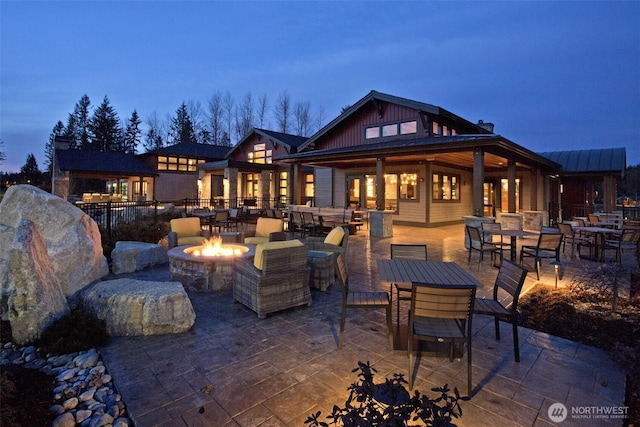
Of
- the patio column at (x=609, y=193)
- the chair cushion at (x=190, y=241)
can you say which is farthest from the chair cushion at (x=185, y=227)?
the patio column at (x=609, y=193)

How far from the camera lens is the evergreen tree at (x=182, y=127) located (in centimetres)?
4481

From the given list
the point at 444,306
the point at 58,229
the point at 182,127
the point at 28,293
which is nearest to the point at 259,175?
the point at 58,229

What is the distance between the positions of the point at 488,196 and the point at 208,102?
35.3m

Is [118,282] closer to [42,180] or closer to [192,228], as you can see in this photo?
[192,228]

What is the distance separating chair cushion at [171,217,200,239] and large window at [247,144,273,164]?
1452 cm

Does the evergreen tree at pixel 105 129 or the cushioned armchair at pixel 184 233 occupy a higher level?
the evergreen tree at pixel 105 129

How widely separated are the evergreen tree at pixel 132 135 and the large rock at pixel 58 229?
5031cm

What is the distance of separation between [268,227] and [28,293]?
483 cm

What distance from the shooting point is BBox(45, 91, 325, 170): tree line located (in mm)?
38938

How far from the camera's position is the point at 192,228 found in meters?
7.55

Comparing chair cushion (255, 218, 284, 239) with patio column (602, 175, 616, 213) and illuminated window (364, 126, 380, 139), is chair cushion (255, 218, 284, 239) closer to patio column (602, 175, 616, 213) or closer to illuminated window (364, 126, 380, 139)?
illuminated window (364, 126, 380, 139)

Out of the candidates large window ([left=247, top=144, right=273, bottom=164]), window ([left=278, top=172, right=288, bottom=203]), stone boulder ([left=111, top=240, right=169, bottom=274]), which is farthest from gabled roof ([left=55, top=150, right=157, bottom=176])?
stone boulder ([left=111, top=240, right=169, bottom=274])

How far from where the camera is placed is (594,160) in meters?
16.7

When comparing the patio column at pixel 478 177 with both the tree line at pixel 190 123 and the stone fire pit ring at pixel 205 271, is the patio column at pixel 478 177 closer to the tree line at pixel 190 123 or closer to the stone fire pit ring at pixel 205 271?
the stone fire pit ring at pixel 205 271
